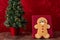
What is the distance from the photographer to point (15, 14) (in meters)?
1.63

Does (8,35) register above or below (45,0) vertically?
below

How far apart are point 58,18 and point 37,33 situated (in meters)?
0.33

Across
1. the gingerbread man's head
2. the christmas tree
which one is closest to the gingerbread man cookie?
the gingerbread man's head

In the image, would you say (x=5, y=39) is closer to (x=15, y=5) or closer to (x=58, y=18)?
(x=15, y=5)

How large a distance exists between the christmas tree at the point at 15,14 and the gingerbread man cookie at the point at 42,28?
0.50 feet

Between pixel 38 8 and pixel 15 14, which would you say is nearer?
pixel 15 14

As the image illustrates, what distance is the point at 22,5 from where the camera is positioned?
1.76 meters

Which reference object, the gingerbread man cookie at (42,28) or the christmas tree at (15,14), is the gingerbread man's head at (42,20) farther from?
the christmas tree at (15,14)

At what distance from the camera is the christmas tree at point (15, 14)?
63.8 inches

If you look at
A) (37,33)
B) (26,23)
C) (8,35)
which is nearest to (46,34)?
(37,33)

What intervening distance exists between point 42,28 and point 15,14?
26 cm

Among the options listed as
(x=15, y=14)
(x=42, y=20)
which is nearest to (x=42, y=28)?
(x=42, y=20)

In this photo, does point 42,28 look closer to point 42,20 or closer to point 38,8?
point 42,20

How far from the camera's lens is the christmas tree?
162 cm
